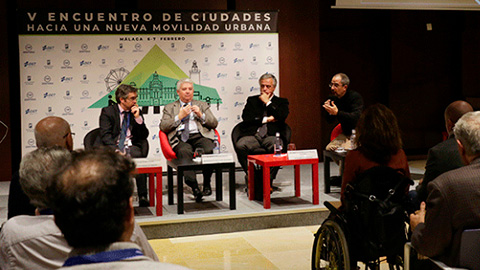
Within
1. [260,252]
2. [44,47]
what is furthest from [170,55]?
[260,252]

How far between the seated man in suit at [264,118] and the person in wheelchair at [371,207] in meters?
2.77

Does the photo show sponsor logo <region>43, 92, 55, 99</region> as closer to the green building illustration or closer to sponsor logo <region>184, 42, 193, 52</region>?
the green building illustration

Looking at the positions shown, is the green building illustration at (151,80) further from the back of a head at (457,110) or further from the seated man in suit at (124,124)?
the back of a head at (457,110)

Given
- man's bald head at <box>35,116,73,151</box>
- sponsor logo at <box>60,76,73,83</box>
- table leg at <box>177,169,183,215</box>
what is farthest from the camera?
sponsor logo at <box>60,76,73,83</box>

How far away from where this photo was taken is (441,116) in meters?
8.92

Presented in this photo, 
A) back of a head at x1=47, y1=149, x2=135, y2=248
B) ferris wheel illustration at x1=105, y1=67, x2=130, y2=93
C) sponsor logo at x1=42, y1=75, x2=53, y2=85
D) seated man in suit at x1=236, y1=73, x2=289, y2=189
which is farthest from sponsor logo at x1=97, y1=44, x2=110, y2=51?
back of a head at x1=47, y1=149, x2=135, y2=248

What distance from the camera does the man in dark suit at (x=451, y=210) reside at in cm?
229

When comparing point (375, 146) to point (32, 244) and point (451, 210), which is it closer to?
point (451, 210)

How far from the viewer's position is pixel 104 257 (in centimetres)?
120

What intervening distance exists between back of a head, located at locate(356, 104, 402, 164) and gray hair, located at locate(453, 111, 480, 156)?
2.29 ft

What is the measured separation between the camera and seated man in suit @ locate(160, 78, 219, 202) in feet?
18.8

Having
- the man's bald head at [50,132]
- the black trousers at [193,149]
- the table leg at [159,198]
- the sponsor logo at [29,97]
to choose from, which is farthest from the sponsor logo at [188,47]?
the man's bald head at [50,132]

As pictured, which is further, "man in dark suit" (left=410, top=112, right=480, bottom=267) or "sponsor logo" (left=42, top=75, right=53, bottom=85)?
"sponsor logo" (left=42, top=75, right=53, bottom=85)

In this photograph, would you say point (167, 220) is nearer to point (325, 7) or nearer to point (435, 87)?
point (325, 7)
